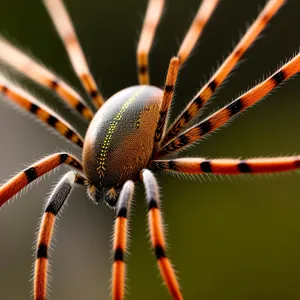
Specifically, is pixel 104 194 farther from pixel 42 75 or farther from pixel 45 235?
pixel 42 75

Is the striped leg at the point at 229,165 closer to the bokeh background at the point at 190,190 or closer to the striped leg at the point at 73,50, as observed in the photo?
the striped leg at the point at 73,50

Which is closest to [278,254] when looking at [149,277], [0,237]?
[149,277]

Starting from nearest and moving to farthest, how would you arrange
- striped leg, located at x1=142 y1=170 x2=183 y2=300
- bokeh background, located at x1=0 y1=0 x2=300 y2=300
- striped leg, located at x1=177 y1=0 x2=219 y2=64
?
striped leg, located at x1=142 y1=170 x2=183 y2=300
striped leg, located at x1=177 y1=0 x2=219 y2=64
bokeh background, located at x1=0 y1=0 x2=300 y2=300

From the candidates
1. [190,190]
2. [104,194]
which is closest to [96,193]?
[104,194]

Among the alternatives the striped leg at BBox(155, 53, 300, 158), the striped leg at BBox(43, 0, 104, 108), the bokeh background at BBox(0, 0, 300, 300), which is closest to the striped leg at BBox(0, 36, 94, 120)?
the striped leg at BBox(43, 0, 104, 108)

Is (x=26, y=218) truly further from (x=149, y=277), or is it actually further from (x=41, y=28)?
(x=41, y=28)

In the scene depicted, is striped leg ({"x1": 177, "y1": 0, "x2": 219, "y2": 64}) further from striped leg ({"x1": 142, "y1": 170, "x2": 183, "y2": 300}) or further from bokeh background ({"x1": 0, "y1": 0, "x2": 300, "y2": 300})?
bokeh background ({"x1": 0, "y1": 0, "x2": 300, "y2": 300})

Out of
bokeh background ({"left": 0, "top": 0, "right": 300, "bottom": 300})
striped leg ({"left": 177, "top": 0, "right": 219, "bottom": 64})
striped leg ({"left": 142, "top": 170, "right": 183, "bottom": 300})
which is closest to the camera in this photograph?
striped leg ({"left": 142, "top": 170, "right": 183, "bottom": 300})
